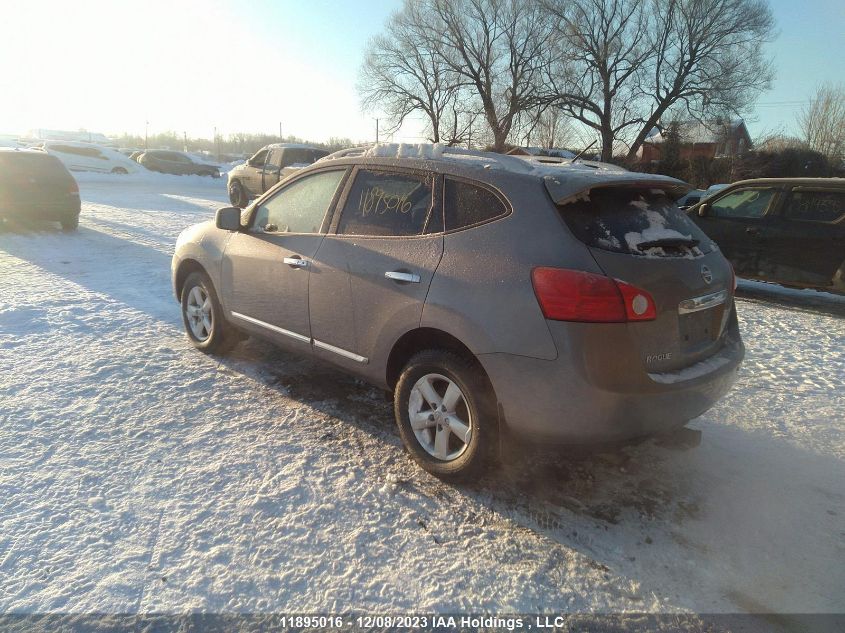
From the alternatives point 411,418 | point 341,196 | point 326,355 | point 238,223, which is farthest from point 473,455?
point 238,223

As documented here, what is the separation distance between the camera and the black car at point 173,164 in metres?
31.2

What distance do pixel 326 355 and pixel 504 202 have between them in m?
1.51

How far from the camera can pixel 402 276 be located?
2969 millimetres

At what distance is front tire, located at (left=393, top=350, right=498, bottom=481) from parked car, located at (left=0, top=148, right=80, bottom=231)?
390 inches

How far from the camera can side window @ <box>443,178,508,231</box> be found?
278 centimetres

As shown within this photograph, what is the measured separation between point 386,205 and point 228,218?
4.76ft

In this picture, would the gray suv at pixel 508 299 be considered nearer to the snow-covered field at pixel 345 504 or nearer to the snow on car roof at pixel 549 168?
the snow on car roof at pixel 549 168

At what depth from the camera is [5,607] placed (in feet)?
6.73

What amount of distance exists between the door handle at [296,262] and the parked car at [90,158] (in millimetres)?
26757

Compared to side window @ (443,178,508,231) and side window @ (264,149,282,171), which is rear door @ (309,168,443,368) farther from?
side window @ (264,149,282,171)

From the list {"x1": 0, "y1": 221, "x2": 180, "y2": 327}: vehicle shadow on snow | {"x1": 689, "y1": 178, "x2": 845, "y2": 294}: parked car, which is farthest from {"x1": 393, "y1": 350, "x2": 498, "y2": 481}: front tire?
{"x1": 689, "y1": 178, "x2": 845, "y2": 294}: parked car

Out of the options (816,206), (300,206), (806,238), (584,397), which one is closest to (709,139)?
(816,206)

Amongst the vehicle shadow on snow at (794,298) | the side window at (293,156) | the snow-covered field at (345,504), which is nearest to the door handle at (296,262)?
the snow-covered field at (345,504)

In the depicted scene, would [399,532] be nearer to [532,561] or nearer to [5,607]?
[532,561]
